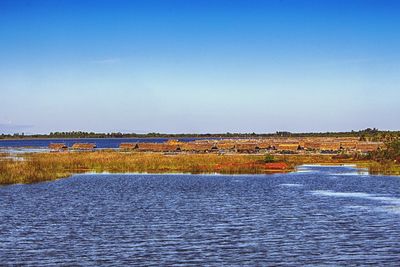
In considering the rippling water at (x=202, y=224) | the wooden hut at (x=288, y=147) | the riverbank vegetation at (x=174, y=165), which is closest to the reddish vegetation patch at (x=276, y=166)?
the riverbank vegetation at (x=174, y=165)

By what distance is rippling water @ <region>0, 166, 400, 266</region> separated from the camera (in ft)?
77.5

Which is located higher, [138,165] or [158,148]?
[158,148]

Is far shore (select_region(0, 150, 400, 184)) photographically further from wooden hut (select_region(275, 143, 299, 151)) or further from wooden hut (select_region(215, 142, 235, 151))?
wooden hut (select_region(215, 142, 235, 151))

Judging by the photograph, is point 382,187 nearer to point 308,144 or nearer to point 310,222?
point 310,222

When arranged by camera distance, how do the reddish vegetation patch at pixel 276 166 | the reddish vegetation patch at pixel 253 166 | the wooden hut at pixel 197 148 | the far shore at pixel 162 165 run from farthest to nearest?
1. the wooden hut at pixel 197 148
2. the reddish vegetation patch at pixel 276 166
3. the reddish vegetation patch at pixel 253 166
4. the far shore at pixel 162 165

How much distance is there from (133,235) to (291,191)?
21454 millimetres

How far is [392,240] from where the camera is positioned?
86.6 ft

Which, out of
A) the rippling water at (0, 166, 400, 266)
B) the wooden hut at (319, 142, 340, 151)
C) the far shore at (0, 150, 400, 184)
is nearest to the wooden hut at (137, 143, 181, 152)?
the wooden hut at (319, 142, 340, 151)

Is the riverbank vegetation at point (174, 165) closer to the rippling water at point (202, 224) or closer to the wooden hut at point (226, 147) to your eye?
the rippling water at point (202, 224)

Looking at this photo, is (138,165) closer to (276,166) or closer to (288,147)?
(276,166)

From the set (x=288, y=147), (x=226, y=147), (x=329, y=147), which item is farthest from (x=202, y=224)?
(x=226, y=147)

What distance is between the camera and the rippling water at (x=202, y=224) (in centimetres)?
2361

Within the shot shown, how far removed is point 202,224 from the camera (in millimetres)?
30953

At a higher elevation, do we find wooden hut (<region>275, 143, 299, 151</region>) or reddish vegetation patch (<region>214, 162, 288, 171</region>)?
wooden hut (<region>275, 143, 299, 151</region>)
